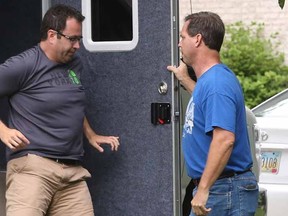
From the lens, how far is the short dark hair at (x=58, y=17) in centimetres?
534

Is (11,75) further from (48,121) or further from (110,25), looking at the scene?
(110,25)

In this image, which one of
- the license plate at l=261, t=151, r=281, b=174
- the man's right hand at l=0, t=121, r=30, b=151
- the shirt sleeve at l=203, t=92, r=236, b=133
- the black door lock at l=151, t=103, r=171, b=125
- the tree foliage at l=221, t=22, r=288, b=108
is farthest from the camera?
the tree foliage at l=221, t=22, r=288, b=108

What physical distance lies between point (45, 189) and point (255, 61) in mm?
7208

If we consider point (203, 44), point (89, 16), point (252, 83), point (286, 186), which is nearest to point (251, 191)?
point (203, 44)

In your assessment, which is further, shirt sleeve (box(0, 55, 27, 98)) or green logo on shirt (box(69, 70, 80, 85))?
green logo on shirt (box(69, 70, 80, 85))

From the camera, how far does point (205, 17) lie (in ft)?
16.0

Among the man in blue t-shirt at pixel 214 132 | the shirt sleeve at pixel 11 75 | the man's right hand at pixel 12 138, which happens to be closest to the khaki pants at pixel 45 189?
the man's right hand at pixel 12 138

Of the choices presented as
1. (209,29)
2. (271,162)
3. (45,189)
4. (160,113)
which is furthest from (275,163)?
(209,29)

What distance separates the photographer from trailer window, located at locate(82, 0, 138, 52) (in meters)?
5.57

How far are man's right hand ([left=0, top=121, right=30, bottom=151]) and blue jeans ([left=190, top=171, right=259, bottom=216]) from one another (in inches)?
41.7

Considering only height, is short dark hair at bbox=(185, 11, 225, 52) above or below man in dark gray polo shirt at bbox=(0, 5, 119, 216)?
above

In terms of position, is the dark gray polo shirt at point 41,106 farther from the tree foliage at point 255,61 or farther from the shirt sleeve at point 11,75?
the tree foliage at point 255,61

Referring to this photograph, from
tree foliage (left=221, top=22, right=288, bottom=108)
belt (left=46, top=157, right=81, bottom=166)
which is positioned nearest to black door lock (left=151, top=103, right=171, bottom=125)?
belt (left=46, top=157, right=81, bottom=166)

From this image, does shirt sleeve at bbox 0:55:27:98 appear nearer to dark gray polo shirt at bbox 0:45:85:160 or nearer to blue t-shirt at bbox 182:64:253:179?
dark gray polo shirt at bbox 0:45:85:160
